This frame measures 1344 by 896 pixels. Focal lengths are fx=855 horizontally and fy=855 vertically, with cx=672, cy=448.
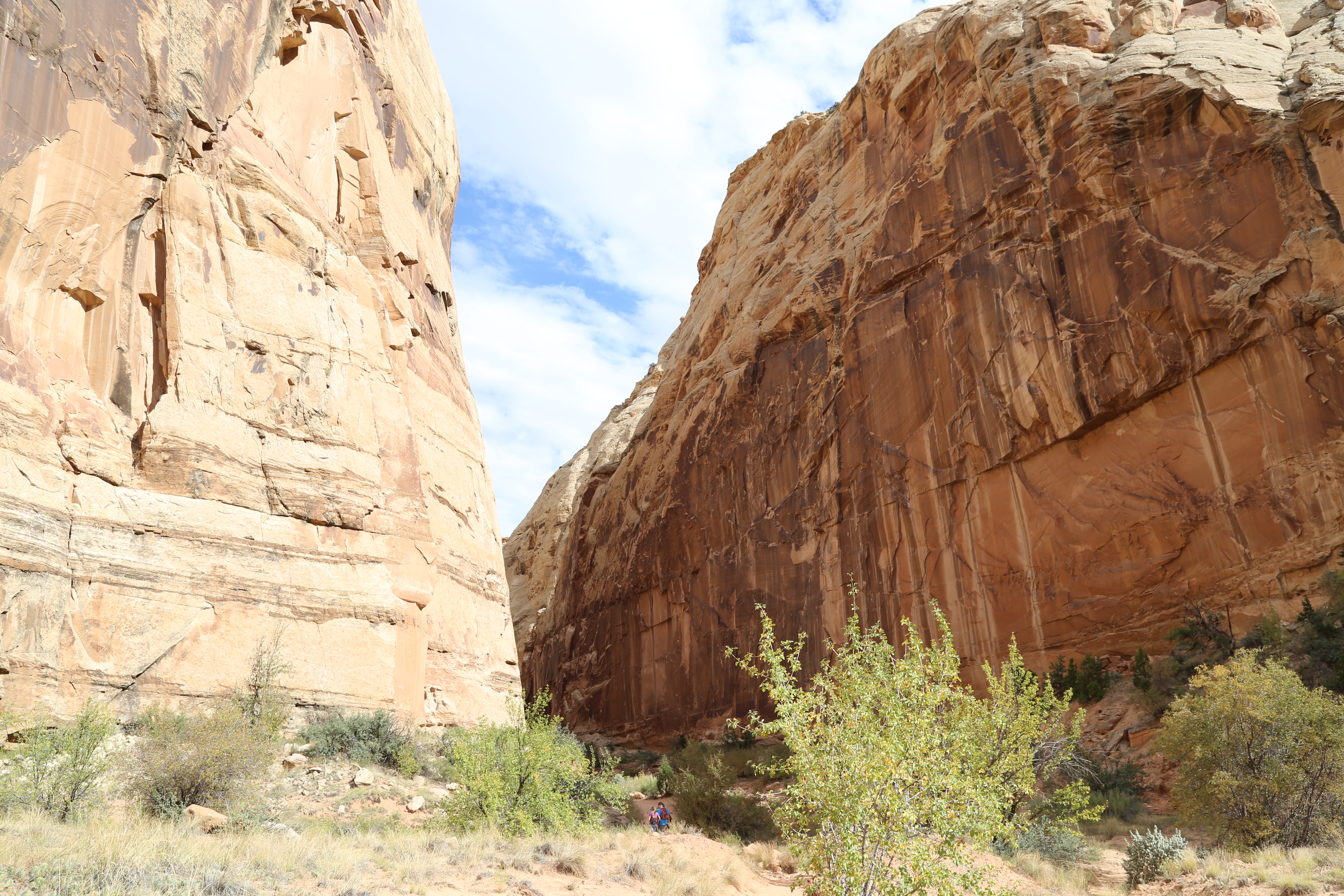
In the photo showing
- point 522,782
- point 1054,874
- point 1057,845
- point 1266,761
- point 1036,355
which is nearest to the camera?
point 1054,874

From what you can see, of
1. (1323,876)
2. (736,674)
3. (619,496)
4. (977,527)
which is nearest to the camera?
(1323,876)

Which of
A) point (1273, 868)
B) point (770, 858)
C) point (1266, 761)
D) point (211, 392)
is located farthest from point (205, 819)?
point (1266, 761)

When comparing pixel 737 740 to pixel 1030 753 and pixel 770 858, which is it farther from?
pixel 1030 753

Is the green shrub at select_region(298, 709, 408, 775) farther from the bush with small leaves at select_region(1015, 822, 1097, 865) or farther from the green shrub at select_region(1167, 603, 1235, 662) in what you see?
the green shrub at select_region(1167, 603, 1235, 662)

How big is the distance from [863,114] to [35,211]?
2554cm

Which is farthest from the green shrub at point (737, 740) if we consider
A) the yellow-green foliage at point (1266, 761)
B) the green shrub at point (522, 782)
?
the yellow-green foliage at point (1266, 761)

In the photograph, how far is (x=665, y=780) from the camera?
71.3ft

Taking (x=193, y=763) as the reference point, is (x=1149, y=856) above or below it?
below

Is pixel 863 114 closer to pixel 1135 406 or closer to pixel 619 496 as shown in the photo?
pixel 1135 406

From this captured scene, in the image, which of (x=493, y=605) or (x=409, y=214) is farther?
(x=409, y=214)

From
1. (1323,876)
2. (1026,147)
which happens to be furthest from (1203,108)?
(1323,876)

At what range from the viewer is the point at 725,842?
49.3 feet

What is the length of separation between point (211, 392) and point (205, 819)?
24.9 ft

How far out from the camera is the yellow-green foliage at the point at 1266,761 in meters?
11.5
